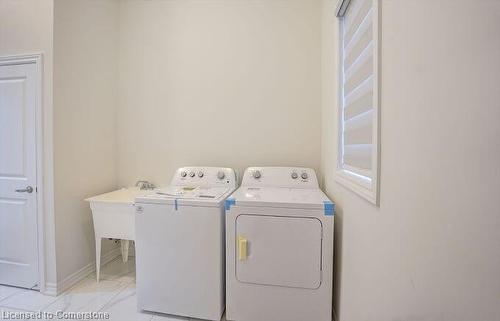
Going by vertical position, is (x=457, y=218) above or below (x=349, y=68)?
below

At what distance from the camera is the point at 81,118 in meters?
2.20

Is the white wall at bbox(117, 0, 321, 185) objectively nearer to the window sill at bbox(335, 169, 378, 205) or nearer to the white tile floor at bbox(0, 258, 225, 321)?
the window sill at bbox(335, 169, 378, 205)

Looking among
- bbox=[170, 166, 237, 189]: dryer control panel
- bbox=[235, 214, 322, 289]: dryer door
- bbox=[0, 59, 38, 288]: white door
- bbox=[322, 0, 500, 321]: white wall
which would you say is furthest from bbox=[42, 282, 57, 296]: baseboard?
bbox=[322, 0, 500, 321]: white wall

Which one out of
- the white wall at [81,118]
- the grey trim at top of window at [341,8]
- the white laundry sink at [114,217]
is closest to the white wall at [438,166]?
the grey trim at top of window at [341,8]

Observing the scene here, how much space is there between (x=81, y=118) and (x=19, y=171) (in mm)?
675

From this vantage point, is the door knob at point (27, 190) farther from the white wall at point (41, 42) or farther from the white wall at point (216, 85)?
the white wall at point (216, 85)

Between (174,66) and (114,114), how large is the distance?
89cm

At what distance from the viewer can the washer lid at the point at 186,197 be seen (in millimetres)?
1661

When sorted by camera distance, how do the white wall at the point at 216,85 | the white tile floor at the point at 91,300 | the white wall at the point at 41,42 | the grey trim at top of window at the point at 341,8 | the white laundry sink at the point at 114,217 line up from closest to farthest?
1. the grey trim at top of window at the point at 341,8
2. the white tile floor at the point at 91,300
3. the white wall at the point at 41,42
4. the white laundry sink at the point at 114,217
5. the white wall at the point at 216,85

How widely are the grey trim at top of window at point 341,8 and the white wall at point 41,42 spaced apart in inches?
88.8

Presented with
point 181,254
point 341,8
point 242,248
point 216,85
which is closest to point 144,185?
point 181,254

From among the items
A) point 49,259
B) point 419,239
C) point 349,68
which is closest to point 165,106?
point 49,259

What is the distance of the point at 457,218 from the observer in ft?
1.70

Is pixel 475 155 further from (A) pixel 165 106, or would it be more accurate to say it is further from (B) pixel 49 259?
(B) pixel 49 259
